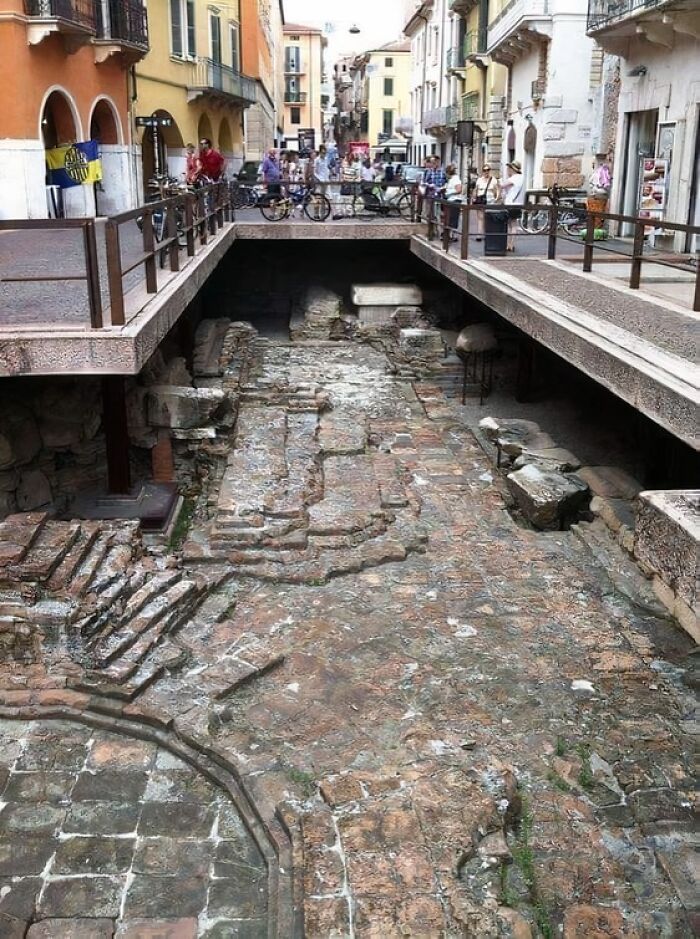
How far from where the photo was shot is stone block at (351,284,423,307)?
2000 cm

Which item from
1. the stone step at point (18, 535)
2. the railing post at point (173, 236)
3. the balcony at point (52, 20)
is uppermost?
the balcony at point (52, 20)

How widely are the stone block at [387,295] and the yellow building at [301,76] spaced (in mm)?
52783

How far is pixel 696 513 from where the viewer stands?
5.46 metres

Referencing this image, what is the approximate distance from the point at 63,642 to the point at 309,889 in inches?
112

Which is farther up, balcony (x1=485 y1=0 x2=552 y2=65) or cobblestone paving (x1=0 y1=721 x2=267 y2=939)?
balcony (x1=485 y1=0 x2=552 y2=65)

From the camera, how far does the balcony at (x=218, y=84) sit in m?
28.2

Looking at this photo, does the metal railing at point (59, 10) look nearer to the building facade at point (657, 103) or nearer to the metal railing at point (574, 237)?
the metal railing at point (574, 237)

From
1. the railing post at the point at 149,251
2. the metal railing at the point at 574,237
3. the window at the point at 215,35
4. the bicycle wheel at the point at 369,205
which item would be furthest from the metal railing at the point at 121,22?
the railing post at the point at 149,251

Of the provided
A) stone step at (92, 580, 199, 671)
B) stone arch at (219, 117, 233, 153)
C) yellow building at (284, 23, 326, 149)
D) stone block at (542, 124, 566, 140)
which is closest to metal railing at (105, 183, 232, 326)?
stone step at (92, 580, 199, 671)

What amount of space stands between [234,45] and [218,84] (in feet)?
12.2

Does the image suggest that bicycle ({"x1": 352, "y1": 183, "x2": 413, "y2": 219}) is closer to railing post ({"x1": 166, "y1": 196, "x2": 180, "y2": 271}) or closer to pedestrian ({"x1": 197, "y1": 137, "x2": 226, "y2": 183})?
pedestrian ({"x1": 197, "y1": 137, "x2": 226, "y2": 183})

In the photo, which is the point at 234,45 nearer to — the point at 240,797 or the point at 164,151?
the point at 164,151

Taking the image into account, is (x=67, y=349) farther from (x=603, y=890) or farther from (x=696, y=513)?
(x=603, y=890)

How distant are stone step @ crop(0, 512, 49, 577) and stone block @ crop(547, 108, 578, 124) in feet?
60.5
